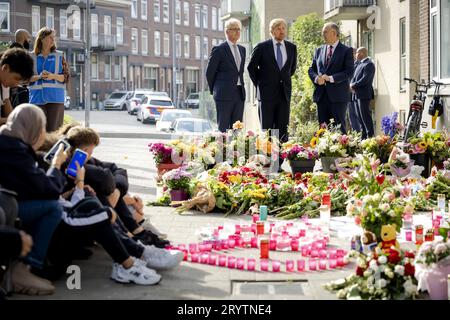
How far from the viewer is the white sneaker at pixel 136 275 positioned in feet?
20.5

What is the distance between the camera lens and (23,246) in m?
5.30

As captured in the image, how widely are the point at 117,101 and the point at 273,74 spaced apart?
55.9 metres

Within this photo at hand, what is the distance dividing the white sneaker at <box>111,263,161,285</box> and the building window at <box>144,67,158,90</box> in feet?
253

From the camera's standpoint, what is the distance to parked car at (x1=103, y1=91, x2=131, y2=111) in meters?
68.6

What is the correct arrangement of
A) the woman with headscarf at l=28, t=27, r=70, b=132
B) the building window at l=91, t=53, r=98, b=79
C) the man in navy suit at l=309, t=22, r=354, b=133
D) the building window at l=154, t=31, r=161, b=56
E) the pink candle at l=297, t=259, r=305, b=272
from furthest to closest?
the building window at l=154, t=31, r=161, b=56 < the building window at l=91, t=53, r=98, b=79 < the man in navy suit at l=309, t=22, r=354, b=133 < the woman with headscarf at l=28, t=27, r=70, b=132 < the pink candle at l=297, t=259, r=305, b=272

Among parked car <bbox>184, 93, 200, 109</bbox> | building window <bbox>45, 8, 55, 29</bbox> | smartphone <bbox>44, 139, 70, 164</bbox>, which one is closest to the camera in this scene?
smartphone <bbox>44, 139, 70, 164</bbox>

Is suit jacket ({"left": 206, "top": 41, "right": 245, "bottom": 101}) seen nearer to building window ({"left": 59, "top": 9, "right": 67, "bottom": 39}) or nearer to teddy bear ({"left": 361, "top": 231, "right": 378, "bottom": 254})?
teddy bear ({"left": 361, "top": 231, "right": 378, "bottom": 254})

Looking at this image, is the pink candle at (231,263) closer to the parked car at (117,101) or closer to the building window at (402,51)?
the building window at (402,51)

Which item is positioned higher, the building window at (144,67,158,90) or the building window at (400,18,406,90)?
the building window at (144,67,158,90)

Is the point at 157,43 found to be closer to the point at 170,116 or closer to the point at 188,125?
the point at 170,116

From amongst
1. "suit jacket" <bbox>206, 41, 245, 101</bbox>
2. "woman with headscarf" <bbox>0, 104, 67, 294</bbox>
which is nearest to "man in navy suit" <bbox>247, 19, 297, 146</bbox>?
"suit jacket" <bbox>206, 41, 245, 101</bbox>

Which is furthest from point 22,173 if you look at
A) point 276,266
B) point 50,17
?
point 50,17

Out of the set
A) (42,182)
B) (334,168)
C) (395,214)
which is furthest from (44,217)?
(334,168)
